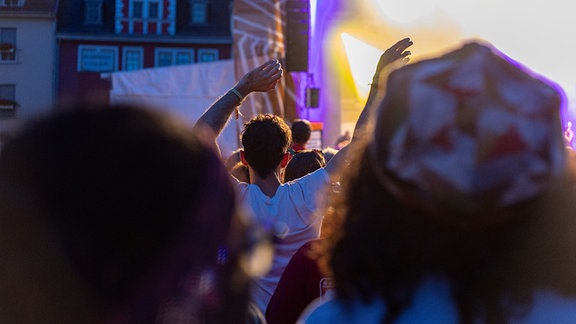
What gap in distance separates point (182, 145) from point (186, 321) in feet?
0.77

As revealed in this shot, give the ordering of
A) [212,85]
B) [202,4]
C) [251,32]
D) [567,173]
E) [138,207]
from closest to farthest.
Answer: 1. [138,207]
2. [567,173]
3. [212,85]
4. [251,32]
5. [202,4]

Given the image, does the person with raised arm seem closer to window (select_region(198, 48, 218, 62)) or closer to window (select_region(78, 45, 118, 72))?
window (select_region(198, 48, 218, 62))

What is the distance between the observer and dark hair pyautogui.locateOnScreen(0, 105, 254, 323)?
3.51 feet

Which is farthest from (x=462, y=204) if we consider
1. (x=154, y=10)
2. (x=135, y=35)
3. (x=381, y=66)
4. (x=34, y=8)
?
(x=154, y=10)

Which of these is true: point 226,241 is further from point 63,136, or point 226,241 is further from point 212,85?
point 212,85

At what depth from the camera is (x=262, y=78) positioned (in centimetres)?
299

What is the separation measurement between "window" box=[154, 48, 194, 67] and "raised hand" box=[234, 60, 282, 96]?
35.8m

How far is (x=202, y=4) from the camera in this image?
Answer: 127ft

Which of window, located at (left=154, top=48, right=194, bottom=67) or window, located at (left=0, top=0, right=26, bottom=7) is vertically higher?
window, located at (left=0, top=0, right=26, bottom=7)

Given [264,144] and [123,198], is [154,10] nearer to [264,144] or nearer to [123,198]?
[264,144]

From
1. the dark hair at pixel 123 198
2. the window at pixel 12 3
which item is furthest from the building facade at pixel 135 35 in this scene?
the dark hair at pixel 123 198

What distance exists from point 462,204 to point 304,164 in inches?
113

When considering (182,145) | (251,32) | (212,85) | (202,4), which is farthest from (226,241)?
(202,4)

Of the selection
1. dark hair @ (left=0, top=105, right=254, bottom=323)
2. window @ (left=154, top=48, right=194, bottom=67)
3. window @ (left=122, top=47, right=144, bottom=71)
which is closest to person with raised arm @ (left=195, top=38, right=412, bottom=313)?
dark hair @ (left=0, top=105, right=254, bottom=323)
